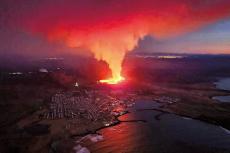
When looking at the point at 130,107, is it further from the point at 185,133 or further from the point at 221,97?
the point at 221,97

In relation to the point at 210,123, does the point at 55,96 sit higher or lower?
higher

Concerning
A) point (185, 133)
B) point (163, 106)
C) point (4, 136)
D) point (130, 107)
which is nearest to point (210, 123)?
point (185, 133)

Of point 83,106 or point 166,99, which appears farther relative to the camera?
point 166,99

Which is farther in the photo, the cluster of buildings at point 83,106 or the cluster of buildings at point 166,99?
the cluster of buildings at point 166,99

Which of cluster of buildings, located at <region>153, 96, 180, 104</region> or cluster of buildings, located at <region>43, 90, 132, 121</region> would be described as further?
cluster of buildings, located at <region>153, 96, 180, 104</region>

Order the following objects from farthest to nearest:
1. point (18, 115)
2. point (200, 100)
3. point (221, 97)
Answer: point (221, 97), point (200, 100), point (18, 115)

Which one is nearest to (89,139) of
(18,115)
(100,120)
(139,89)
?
(100,120)

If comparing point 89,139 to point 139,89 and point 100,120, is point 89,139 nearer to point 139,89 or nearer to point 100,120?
point 100,120

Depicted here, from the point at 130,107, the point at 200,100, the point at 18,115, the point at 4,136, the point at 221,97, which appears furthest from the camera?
the point at 221,97

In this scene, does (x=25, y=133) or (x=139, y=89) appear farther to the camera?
(x=139, y=89)
